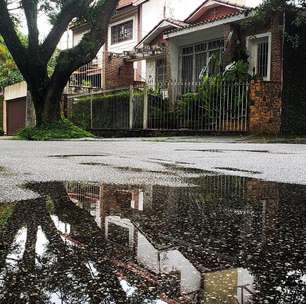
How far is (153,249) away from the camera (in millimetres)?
1668

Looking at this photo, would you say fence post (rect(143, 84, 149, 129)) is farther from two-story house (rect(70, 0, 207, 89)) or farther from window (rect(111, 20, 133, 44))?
window (rect(111, 20, 133, 44))

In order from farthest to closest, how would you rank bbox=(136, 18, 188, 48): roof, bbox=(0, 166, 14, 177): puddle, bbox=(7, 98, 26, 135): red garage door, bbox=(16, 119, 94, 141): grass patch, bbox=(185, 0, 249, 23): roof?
bbox=(7, 98, 26, 135): red garage door → bbox=(136, 18, 188, 48): roof → bbox=(185, 0, 249, 23): roof → bbox=(16, 119, 94, 141): grass patch → bbox=(0, 166, 14, 177): puddle

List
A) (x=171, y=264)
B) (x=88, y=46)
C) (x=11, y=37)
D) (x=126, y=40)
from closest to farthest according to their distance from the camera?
(x=171, y=264) → (x=11, y=37) → (x=88, y=46) → (x=126, y=40)

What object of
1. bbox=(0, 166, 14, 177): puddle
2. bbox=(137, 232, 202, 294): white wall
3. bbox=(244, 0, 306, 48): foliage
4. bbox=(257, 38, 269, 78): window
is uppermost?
bbox=(244, 0, 306, 48): foliage

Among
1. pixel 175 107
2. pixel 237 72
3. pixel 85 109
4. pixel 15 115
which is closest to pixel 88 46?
pixel 175 107

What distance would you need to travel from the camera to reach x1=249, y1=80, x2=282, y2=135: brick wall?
1484 centimetres

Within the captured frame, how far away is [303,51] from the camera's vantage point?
1688 centimetres

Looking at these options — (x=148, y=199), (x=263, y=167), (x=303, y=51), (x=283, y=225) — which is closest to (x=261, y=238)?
(x=283, y=225)

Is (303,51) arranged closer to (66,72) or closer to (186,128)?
(186,128)

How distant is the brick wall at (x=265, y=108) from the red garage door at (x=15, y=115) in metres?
15.5

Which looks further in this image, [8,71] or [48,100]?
[8,71]

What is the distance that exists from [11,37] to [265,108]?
782cm

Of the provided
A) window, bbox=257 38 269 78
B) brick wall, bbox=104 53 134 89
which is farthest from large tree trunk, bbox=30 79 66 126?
brick wall, bbox=104 53 134 89

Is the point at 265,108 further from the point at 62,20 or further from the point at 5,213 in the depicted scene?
the point at 5,213
